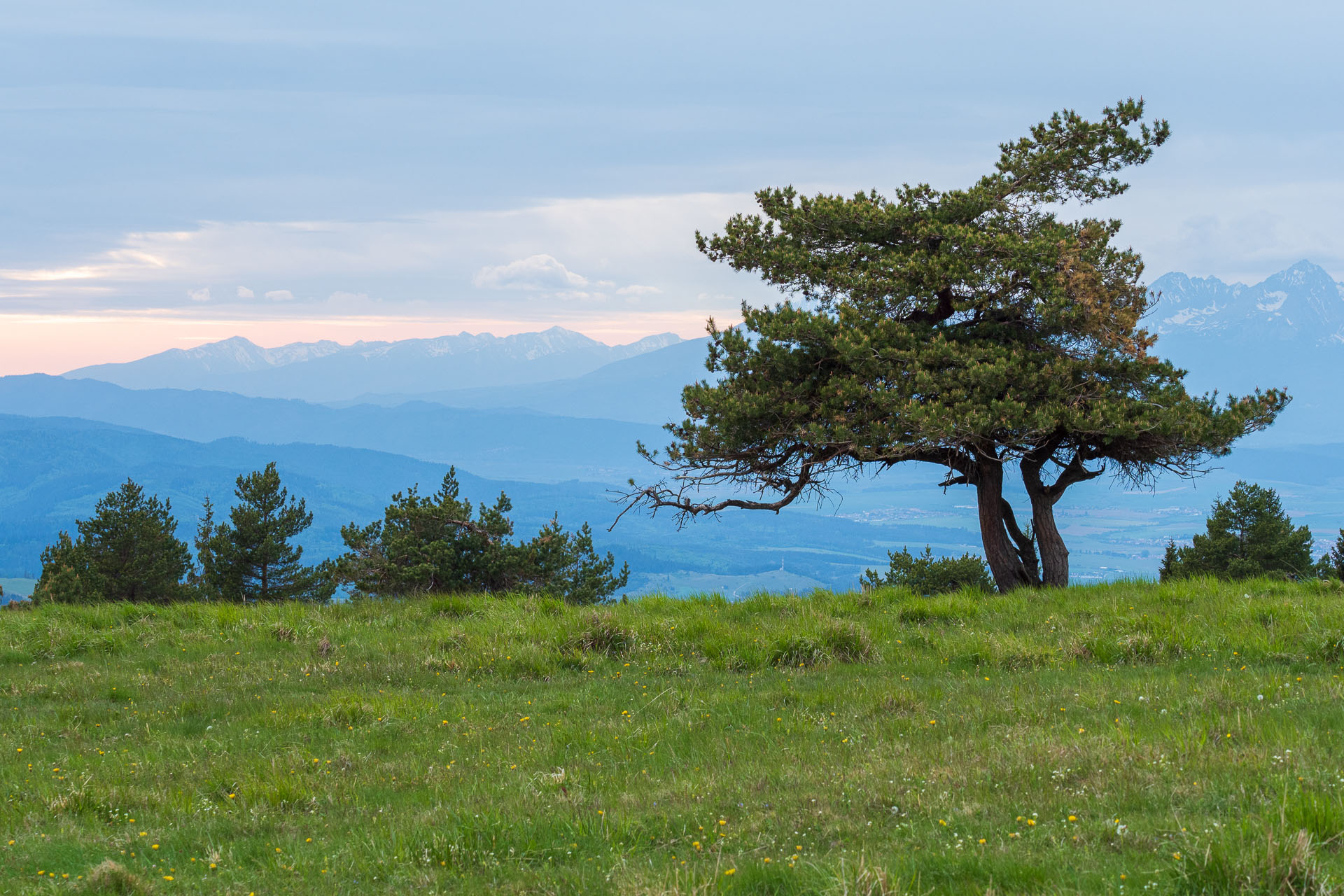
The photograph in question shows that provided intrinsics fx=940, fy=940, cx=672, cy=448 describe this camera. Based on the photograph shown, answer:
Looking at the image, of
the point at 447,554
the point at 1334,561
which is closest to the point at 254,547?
the point at 447,554

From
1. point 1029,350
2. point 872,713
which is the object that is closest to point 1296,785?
point 872,713

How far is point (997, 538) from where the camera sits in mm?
19359

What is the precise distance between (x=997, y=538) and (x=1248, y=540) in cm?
3047

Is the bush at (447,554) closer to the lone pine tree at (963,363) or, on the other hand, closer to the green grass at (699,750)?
the lone pine tree at (963,363)

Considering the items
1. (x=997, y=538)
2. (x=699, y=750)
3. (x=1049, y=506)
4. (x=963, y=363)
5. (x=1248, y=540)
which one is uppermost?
(x=963, y=363)

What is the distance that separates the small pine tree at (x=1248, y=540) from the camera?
136 ft

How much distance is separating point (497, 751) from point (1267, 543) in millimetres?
43799

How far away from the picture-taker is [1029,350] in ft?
59.1

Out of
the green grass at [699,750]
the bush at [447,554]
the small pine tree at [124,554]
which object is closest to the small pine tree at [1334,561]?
the green grass at [699,750]

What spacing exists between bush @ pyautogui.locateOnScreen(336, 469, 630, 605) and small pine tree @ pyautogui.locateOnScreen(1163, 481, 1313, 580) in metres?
27.5

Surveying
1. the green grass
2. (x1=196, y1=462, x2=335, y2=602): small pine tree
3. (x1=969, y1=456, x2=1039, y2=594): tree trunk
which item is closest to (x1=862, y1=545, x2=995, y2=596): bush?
(x1=969, y1=456, x2=1039, y2=594): tree trunk

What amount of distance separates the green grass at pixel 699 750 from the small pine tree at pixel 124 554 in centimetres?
4200

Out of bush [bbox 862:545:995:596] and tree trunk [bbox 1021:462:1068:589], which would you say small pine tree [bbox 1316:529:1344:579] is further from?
tree trunk [bbox 1021:462:1068:589]

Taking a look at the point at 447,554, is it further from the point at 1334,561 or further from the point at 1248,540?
the point at 1334,561
